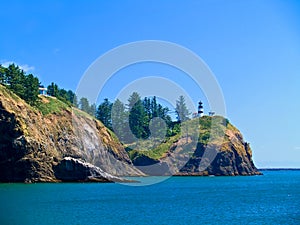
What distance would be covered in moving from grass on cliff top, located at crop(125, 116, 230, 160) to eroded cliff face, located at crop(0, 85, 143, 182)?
2865cm

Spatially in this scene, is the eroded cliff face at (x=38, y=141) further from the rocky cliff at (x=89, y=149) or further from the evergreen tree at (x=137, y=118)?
the evergreen tree at (x=137, y=118)

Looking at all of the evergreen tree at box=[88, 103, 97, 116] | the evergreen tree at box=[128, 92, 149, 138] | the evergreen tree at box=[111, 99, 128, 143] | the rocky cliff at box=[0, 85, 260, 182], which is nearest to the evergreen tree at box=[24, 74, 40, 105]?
the rocky cliff at box=[0, 85, 260, 182]

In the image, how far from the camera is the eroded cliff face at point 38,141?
79938 millimetres

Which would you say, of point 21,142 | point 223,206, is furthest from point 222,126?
point 223,206

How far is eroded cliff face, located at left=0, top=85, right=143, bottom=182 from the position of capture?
7994cm

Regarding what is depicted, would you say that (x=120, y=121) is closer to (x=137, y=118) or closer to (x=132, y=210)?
(x=137, y=118)

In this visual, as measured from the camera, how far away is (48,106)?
10119 cm

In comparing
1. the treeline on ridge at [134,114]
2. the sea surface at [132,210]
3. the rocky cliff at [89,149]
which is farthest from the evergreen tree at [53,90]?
the sea surface at [132,210]

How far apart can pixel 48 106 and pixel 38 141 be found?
1979 centimetres

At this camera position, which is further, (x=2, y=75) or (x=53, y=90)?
(x=53, y=90)

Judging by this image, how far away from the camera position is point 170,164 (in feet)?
436

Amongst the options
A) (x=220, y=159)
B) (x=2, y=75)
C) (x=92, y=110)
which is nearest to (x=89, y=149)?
(x=2, y=75)

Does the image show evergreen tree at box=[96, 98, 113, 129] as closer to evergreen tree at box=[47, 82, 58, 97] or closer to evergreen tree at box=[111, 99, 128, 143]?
evergreen tree at box=[111, 99, 128, 143]

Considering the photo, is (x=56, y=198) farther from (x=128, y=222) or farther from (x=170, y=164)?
(x=170, y=164)
